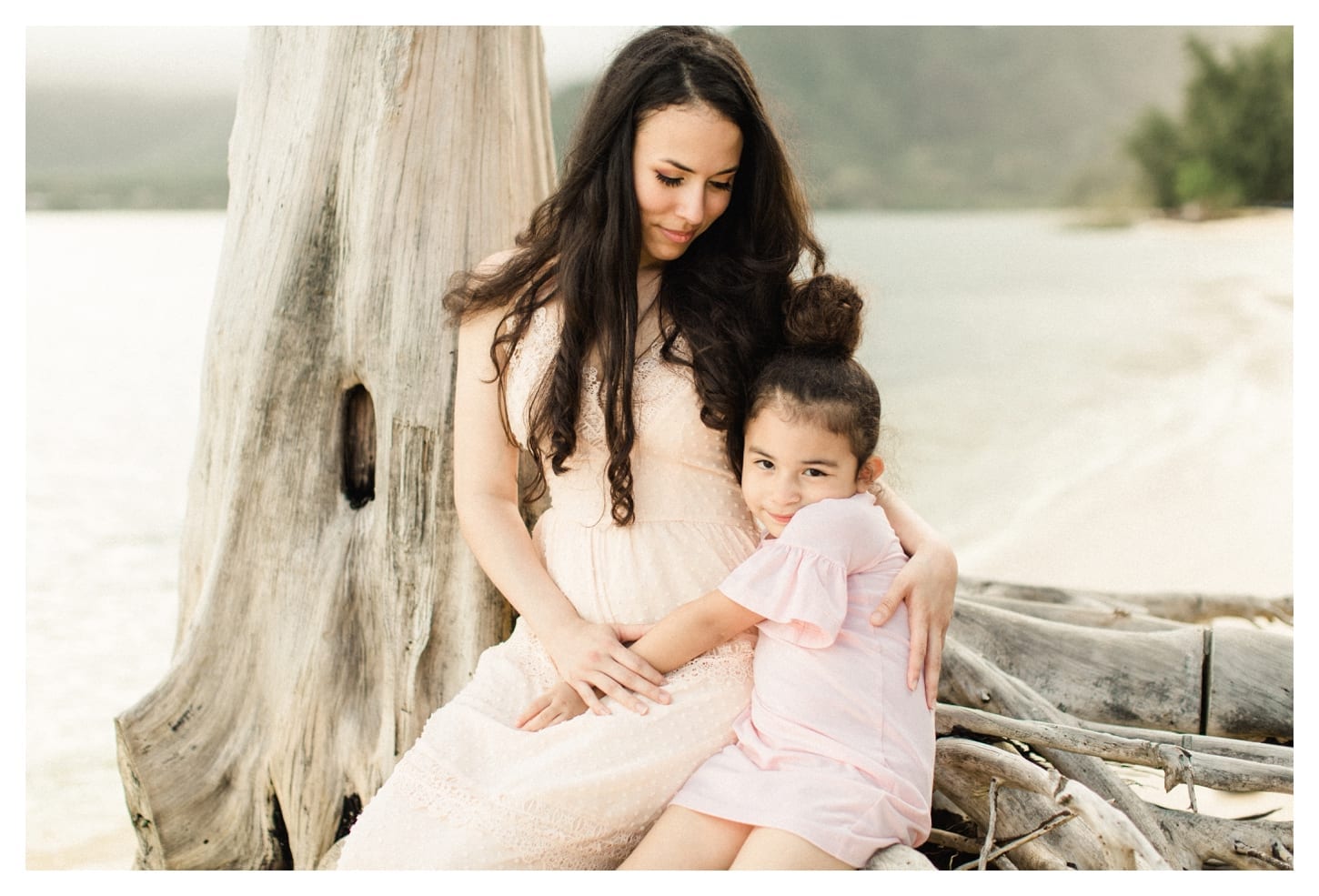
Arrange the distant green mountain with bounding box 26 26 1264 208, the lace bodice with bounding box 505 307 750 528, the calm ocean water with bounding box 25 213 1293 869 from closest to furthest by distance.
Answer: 1. the lace bodice with bounding box 505 307 750 528
2. the calm ocean water with bounding box 25 213 1293 869
3. the distant green mountain with bounding box 26 26 1264 208

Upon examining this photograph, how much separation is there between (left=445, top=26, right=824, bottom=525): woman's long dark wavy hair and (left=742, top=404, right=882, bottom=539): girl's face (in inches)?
5.3

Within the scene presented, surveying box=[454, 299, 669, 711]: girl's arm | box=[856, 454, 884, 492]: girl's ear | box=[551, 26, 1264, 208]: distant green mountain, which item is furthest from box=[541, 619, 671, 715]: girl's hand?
box=[551, 26, 1264, 208]: distant green mountain

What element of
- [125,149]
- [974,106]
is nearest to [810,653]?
[125,149]

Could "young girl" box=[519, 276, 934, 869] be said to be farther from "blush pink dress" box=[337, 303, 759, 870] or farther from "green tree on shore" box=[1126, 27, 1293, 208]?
"green tree on shore" box=[1126, 27, 1293, 208]

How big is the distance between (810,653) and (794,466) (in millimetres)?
330

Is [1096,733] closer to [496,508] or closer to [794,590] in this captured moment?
[794,590]

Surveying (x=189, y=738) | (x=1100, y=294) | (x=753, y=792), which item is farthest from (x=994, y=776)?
(x=1100, y=294)

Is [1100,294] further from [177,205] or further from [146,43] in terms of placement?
[146,43]

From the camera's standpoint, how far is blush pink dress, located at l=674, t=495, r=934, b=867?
1.77 meters

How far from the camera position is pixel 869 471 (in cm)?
202

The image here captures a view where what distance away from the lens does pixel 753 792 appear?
5.97ft

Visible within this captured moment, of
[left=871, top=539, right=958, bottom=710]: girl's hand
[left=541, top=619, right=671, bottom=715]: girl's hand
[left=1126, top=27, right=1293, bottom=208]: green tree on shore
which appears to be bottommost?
[left=541, top=619, right=671, bottom=715]: girl's hand

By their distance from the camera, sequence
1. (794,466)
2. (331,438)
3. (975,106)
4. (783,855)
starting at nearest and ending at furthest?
1. (783,855)
2. (794,466)
3. (331,438)
4. (975,106)

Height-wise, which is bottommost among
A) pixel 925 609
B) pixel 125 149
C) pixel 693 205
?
pixel 925 609
